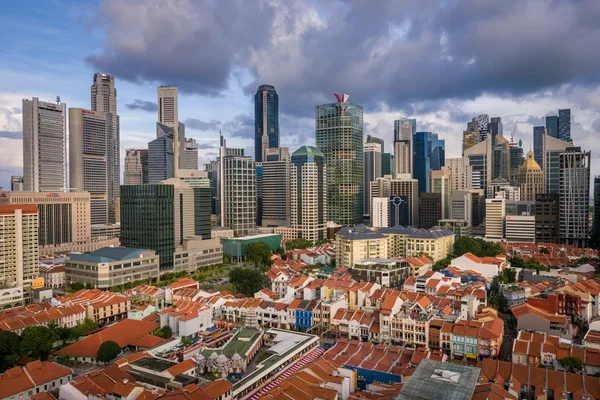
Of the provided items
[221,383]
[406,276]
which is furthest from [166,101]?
[221,383]

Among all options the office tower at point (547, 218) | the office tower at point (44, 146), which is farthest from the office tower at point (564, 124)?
the office tower at point (44, 146)

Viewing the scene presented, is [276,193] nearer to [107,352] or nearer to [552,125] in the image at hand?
[107,352]

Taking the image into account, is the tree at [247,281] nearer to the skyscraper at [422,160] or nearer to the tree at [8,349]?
the tree at [8,349]

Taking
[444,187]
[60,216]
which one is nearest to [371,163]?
[444,187]

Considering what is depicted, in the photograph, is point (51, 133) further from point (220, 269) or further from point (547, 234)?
point (547, 234)

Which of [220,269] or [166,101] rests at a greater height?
Answer: [166,101]

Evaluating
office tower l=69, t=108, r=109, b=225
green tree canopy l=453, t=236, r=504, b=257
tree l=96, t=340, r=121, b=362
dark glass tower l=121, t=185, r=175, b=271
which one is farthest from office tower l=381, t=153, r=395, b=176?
tree l=96, t=340, r=121, b=362
